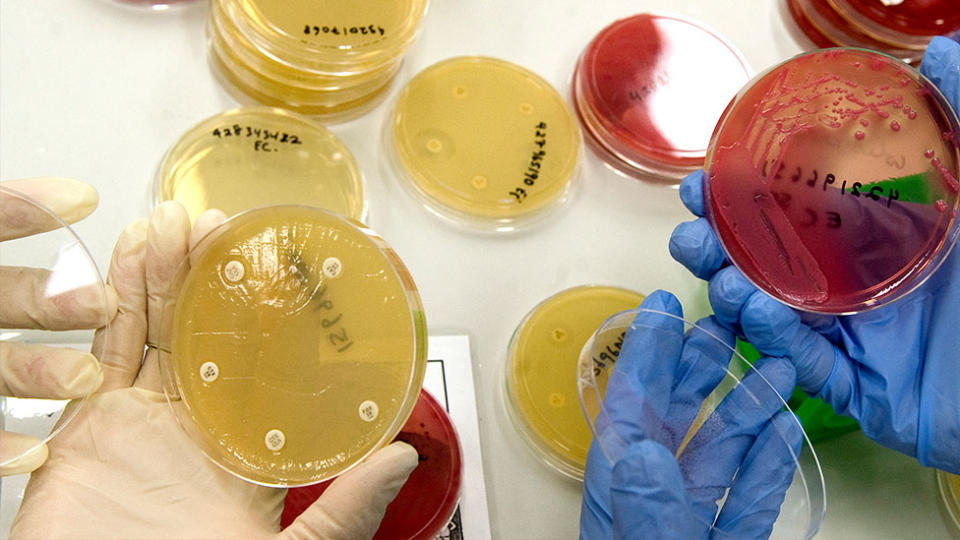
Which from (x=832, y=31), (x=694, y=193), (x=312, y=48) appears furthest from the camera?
(x=832, y=31)

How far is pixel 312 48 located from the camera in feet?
6.03

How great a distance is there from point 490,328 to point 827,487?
0.81 meters

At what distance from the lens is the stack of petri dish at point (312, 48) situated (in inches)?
72.7

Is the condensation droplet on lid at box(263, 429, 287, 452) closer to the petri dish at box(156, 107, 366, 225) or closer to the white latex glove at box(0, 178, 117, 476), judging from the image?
the white latex glove at box(0, 178, 117, 476)

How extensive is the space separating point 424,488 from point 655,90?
112cm

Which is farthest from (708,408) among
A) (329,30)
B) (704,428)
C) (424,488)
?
(329,30)

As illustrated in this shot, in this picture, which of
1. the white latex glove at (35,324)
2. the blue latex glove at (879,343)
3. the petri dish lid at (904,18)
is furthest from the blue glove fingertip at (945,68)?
the white latex glove at (35,324)

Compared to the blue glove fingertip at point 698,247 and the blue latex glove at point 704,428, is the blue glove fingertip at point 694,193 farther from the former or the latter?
the blue latex glove at point 704,428

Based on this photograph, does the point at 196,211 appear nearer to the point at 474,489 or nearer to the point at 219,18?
the point at 219,18

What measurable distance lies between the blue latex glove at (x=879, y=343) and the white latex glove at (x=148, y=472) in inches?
27.8

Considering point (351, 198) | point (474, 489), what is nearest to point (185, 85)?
point (351, 198)

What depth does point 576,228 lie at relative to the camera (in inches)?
80.2

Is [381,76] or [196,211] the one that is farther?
[381,76]

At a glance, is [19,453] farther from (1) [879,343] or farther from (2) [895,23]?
(2) [895,23]
